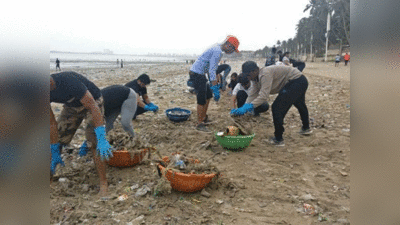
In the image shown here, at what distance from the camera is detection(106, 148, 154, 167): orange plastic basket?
11.3 feet

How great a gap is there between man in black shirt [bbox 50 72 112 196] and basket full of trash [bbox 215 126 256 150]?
1702 mm

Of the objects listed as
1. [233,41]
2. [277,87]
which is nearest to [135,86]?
[233,41]

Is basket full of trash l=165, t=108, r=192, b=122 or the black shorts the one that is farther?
basket full of trash l=165, t=108, r=192, b=122

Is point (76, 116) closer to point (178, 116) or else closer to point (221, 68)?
point (178, 116)

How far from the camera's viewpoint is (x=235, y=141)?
13.3ft

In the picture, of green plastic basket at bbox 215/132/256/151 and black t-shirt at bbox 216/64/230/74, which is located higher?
black t-shirt at bbox 216/64/230/74

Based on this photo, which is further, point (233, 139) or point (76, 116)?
point (233, 139)

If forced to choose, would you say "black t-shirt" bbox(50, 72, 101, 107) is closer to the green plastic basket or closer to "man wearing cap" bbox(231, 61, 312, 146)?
the green plastic basket

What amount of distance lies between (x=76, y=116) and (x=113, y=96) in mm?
876

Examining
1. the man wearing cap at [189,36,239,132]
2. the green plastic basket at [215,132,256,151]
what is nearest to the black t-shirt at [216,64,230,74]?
the man wearing cap at [189,36,239,132]

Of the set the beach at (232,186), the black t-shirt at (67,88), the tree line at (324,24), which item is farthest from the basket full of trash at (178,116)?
the tree line at (324,24)

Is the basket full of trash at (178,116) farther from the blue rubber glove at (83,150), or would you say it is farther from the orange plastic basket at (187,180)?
the orange plastic basket at (187,180)

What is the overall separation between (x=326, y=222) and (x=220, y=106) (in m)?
5.37

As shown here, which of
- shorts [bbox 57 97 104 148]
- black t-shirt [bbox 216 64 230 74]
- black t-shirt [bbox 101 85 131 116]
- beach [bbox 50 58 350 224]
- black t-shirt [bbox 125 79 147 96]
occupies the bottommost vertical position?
beach [bbox 50 58 350 224]
